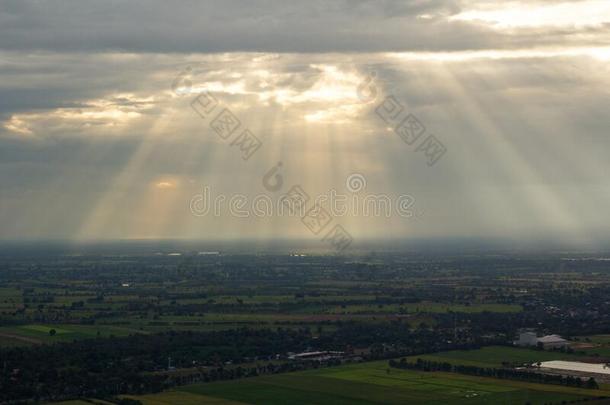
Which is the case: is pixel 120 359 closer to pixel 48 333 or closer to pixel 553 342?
pixel 48 333

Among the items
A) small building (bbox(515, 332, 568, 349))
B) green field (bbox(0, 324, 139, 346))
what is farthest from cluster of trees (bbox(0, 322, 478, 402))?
small building (bbox(515, 332, 568, 349))

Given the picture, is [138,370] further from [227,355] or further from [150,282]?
[150,282]

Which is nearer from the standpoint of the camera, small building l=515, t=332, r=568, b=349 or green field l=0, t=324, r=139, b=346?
small building l=515, t=332, r=568, b=349

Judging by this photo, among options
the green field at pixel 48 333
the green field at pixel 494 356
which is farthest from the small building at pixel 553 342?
the green field at pixel 48 333

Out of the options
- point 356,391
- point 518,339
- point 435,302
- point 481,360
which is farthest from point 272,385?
point 435,302

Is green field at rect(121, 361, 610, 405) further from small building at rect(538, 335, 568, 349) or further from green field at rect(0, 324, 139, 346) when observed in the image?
green field at rect(0, 324, 139, 346)

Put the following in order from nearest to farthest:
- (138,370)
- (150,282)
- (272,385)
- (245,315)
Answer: (272,385), (138,370), (245,315), (150,282)

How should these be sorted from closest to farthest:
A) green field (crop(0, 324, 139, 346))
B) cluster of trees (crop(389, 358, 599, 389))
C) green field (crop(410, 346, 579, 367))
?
cluster of trees (crop(389, 358, 599, 389))
green field (crop(410, 346, 579, 367))
green field (crop(0, 324, 139, 346))

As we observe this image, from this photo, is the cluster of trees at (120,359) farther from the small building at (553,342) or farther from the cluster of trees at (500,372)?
the small building at (553,342)
